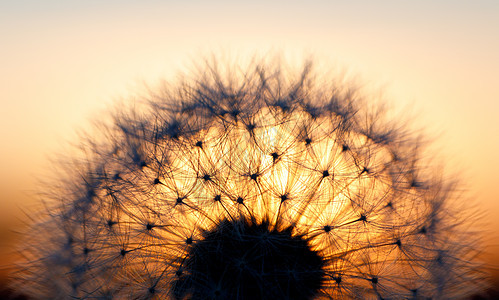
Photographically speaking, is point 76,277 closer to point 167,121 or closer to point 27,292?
point 27,292

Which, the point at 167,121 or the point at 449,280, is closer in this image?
the point at 167,121

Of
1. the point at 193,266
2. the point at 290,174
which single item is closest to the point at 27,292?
the point at 193,266

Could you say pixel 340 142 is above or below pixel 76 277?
above

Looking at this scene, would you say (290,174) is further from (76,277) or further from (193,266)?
(76,277)

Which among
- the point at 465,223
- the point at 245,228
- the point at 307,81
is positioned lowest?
the point at 245,228

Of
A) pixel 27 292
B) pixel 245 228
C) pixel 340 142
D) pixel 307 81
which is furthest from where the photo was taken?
pixel 27 292

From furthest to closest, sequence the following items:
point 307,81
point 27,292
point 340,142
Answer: point 27,292 → point 307,81 → point 340,142
